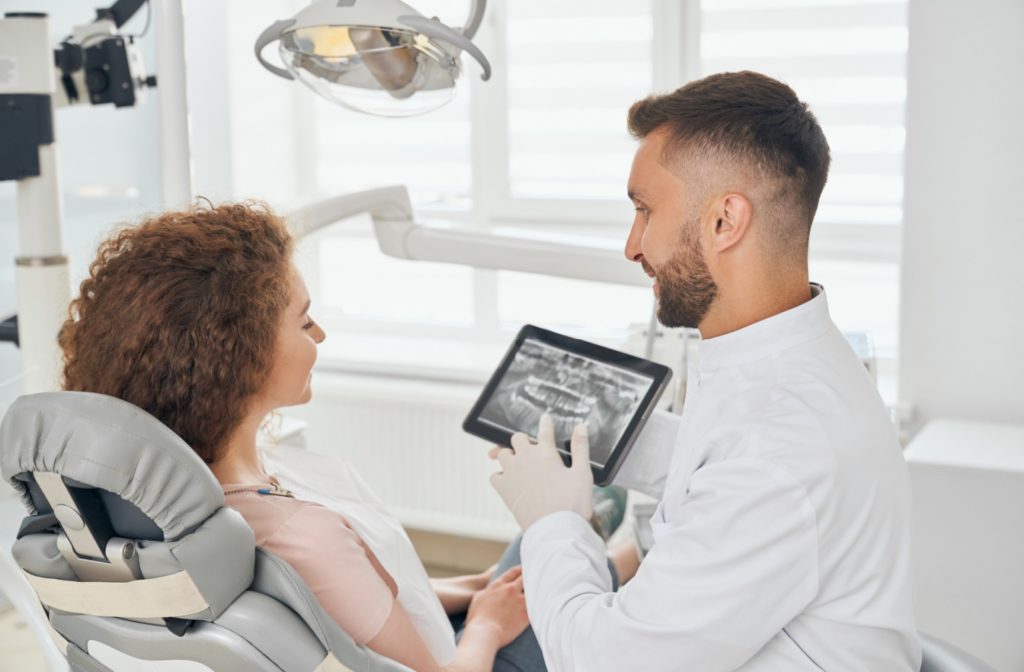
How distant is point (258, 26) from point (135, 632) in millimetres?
2576

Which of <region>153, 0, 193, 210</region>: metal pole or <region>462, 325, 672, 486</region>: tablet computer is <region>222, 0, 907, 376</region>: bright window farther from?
<region>462, 325, 672, 486</region>: tablet computer

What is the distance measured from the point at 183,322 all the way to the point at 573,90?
200 centimetres

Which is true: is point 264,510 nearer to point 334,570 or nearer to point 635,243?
point 334,570

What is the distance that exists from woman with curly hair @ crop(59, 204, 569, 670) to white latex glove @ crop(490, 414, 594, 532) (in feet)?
0.60

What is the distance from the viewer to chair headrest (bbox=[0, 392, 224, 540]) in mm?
1069

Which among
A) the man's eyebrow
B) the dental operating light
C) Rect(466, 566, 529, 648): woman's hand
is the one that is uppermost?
the dental operating light

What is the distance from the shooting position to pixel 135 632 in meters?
1.17

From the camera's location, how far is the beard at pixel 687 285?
1.22 m

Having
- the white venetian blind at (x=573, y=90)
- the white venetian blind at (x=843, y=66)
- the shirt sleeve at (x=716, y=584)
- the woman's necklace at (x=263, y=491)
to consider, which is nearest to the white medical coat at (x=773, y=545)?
the shirt sleeve at (x=716, y=584)

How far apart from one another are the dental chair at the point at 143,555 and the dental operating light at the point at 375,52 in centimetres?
59

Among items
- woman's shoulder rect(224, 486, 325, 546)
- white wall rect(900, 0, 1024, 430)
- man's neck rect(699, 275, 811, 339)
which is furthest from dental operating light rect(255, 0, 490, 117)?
white wall rect(900, 0, 1024, 430)

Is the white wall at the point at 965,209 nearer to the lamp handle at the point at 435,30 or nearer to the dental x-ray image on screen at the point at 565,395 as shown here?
the dental x-ray image on screen at the point at 565,395

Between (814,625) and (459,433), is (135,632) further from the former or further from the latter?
(459,433)

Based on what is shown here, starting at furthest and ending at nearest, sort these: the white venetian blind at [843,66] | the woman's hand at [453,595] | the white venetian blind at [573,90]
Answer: the white venetian blind at [573,90] → the white venetian blind at [843,66] → the woman's hand at [453,595]
